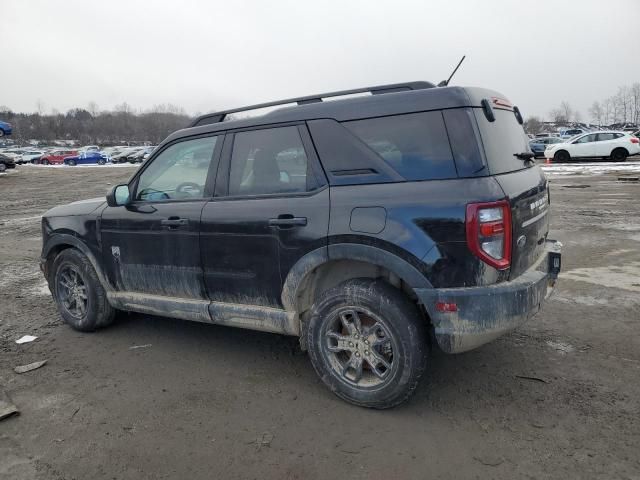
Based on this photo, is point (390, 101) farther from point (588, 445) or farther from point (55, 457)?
point (55, 457)

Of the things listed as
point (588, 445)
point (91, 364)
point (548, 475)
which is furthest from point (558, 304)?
point (91, 364)

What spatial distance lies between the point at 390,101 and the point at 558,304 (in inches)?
121

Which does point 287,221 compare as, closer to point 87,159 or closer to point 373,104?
point 373,104

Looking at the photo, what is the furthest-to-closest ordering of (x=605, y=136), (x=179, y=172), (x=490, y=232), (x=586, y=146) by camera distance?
(x=586, y=146), (x=605, y=136), (x=179, y=172), (x=490, y=232)

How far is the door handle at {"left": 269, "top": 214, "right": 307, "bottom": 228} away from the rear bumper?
0.89 meters

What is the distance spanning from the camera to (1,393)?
12.0 ft

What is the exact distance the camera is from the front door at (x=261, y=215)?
3.38m

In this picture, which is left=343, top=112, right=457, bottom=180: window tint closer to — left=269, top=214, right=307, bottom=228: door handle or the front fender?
left=269, top=214, right=307, bottom=228: door handle

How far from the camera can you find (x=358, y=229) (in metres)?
3.12

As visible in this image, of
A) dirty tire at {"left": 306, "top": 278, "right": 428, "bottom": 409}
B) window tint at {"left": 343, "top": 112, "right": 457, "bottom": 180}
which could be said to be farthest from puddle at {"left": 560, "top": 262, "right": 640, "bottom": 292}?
window tint at {"left": 343, "top": 112, "right": 457, "bottom": 180}

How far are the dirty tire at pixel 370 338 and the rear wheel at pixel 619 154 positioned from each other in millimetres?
26050

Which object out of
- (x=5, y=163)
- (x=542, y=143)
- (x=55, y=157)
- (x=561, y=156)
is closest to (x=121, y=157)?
(x=55, y=157)

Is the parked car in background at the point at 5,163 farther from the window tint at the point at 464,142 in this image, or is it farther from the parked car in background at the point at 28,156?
the window tint at the point at 464,142

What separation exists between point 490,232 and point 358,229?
775 millimetres
